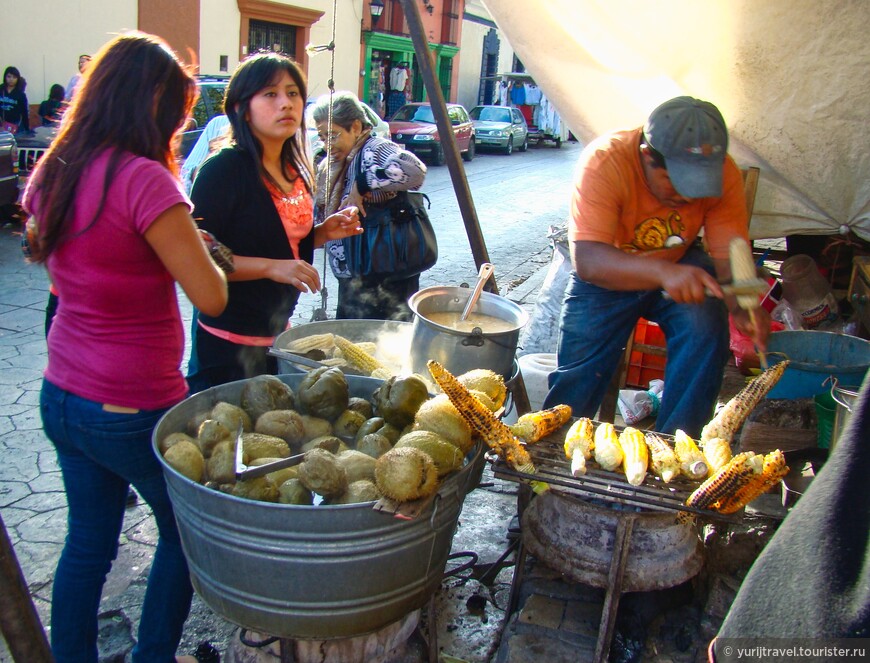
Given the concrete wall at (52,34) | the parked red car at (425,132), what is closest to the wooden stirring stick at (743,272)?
the concrete wall at (52,34)

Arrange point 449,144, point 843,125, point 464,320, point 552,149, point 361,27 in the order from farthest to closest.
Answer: point 552,149 < point 361,27 < point 843,125 < point 449,144 < point 464,320

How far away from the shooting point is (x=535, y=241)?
37.9 ft

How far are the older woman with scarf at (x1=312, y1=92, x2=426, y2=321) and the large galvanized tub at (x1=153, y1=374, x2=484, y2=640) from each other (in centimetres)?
238

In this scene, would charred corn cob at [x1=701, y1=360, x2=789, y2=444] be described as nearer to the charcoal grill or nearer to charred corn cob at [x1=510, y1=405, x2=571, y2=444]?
the charcoal grill

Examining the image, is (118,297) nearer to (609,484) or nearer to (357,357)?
(357,357)

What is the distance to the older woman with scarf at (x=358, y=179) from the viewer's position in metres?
4.33

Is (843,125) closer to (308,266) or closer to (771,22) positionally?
(771,22)

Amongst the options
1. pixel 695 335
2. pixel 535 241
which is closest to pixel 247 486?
pixel 695 335

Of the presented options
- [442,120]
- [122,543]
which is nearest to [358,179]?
[442,120]

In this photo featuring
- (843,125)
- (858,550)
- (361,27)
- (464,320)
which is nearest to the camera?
(858,550)

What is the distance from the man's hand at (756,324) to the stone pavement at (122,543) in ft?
5.01

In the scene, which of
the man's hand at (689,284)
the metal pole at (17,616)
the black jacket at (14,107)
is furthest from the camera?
the black jacket at (14,107)

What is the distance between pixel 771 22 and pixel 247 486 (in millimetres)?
3848

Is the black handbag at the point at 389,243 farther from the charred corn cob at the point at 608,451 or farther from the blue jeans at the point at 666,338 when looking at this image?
the charred corn cob at the point at 608,451
